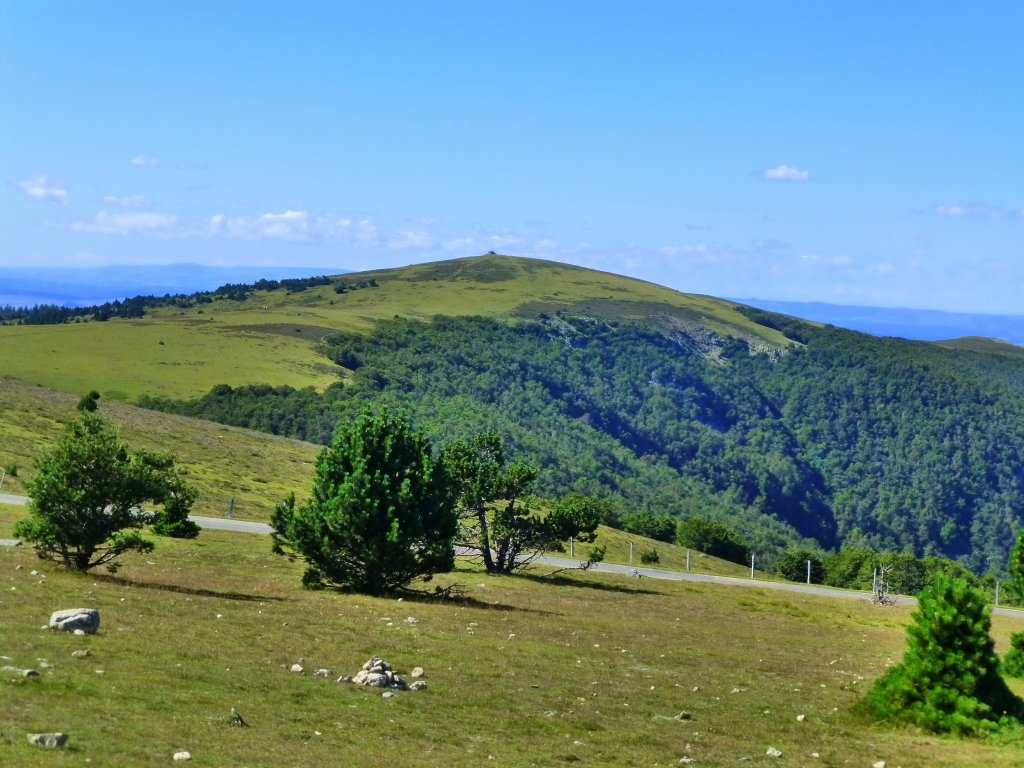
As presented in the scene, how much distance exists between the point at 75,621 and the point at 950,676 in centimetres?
1447

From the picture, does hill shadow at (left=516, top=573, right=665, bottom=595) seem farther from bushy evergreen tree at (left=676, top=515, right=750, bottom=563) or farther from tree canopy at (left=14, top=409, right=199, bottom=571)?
bushy evergreen tree at (left=676, top=515, right=750, bottom=563)

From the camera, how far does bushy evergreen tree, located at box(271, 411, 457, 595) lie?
30891 millimetres

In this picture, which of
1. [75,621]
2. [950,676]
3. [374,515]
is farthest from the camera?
[374,515]

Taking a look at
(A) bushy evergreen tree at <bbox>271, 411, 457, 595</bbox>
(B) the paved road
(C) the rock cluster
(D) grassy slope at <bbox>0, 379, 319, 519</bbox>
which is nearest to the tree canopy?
(A) bushy evergreen tree at <bbox>271, 411, 457, 595</bbox>

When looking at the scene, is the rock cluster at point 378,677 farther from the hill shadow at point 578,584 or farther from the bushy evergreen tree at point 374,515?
the hill shadow at point 578,584

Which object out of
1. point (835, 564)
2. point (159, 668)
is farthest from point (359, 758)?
point (835, 564)

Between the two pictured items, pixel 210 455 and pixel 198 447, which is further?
pixel 198 447

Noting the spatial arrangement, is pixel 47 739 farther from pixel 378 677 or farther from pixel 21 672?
pixel 378 677

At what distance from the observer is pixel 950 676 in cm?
1997

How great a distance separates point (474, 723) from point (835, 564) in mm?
85255

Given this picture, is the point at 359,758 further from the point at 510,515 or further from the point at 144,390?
the point at 144,390

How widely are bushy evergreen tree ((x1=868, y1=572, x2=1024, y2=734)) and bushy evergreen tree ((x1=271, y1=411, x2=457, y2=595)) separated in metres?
14.1

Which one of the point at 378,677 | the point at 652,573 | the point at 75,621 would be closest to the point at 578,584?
the point at 652,573

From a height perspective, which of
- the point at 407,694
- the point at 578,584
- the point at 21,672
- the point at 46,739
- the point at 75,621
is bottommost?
the point at 578,584
